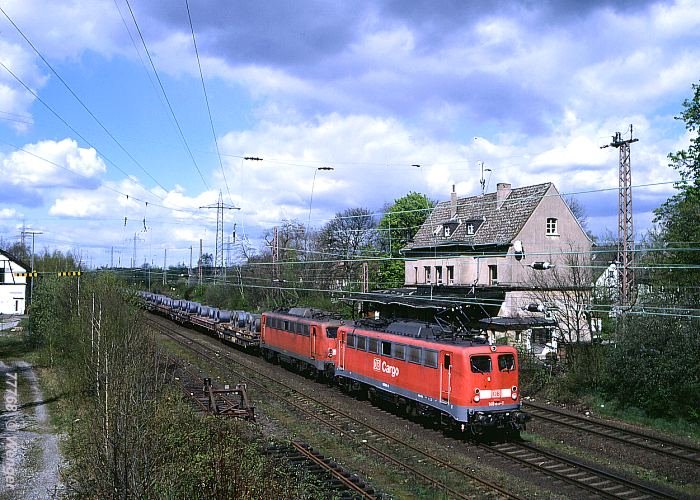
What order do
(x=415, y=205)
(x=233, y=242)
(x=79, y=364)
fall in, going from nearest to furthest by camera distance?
1. (x=79, y=364)
2. (x=233, y=242)
3. (x=415, y=205)

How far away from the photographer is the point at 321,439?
1930 centimetres

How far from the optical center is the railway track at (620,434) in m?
17.8

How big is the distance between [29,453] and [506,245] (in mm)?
29263

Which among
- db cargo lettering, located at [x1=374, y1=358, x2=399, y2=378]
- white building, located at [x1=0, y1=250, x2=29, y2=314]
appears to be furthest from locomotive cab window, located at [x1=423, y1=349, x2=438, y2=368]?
white building, located at [x1=0, y1=250, x2=29, y2=314]

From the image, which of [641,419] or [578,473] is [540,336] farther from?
[578,473]

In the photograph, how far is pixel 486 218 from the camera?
43.4 meters

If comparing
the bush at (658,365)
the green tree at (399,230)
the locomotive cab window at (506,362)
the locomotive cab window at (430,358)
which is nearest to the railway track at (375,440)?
the locomotive cab window at (430,358)

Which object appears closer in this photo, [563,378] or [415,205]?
[563,378]

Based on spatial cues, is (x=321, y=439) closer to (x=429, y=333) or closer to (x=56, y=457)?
(x=429, y=333)

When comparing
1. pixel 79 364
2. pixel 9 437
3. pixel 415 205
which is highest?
pixel 415 205

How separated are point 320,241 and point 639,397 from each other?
4826 cm

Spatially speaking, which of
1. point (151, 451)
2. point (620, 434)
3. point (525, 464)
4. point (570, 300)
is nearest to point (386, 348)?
point (525, 464)

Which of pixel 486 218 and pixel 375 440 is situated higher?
pixel 486 218

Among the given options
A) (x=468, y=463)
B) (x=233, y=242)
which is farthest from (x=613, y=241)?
(x=233, y=242)
